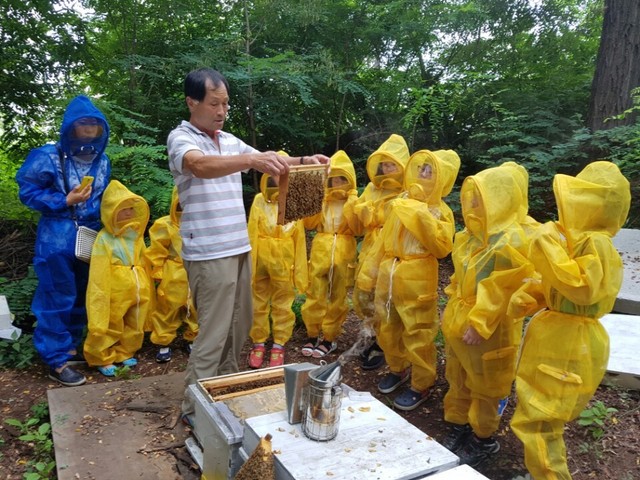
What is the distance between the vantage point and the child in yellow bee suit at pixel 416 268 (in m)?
3.51

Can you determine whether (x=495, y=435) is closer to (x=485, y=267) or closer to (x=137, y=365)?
(x=485, y=267)

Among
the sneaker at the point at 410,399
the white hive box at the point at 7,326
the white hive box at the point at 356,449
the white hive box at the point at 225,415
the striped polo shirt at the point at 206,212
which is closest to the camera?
the white hive box at the point at 356,449

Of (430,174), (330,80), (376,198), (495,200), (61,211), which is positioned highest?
(330,80)

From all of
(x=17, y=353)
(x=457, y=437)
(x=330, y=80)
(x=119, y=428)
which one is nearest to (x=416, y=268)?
(x=457, y=437)

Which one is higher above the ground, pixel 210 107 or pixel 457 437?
pixel 210 107

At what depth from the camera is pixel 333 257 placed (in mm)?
4375

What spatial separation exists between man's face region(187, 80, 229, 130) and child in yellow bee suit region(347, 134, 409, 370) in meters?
1.63

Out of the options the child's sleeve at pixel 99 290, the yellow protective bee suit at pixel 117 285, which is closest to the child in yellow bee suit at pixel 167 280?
the yellow protective bee suit at pixel 117 285

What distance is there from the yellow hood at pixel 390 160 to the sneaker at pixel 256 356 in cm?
184

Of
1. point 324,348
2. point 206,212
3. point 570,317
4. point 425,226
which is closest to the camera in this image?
point 570,317

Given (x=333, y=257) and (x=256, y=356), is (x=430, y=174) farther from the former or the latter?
(x=256, y=356)

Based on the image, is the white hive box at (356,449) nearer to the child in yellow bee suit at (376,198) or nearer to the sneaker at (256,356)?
the child in yellow bee suit at (376,198)

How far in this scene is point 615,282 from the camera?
235 centimetres

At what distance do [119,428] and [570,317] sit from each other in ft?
9.26
